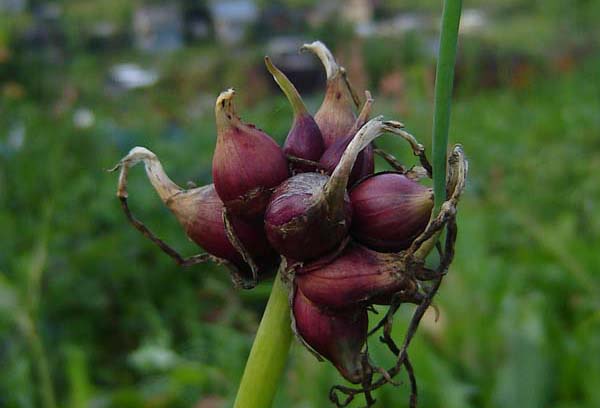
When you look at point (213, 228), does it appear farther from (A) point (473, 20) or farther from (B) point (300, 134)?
(A) point (473, 20)

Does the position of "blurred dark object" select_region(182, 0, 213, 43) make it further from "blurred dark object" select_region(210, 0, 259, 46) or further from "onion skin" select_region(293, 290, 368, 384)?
"onion skin" select_region(293, 290, 368, 384)

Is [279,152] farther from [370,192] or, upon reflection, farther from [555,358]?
[555,358]

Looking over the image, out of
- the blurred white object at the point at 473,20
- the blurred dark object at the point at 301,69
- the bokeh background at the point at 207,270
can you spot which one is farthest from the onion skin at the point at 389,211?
the blurred white object at the point at 473,20

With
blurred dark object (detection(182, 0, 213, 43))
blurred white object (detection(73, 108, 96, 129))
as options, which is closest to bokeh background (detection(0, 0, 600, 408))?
blurred white object (detection(73, 108, 96, 129))

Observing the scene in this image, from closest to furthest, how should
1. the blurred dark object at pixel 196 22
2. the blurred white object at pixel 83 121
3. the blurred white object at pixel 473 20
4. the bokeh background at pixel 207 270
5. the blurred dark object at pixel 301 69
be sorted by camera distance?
the bokeh background at pixel 207 270 → the blurred white object at pixel 83 121 → the blurred dark object at pixel 301 69 → the blurred dark object at pixel 196 22 → the blurred white object at pixel 473 20

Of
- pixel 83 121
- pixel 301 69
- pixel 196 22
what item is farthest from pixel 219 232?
pixel 196 22

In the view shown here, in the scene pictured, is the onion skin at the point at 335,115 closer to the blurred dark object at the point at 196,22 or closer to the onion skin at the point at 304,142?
the onion skin at the point at 304,142
